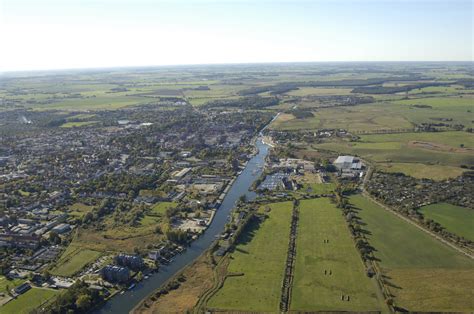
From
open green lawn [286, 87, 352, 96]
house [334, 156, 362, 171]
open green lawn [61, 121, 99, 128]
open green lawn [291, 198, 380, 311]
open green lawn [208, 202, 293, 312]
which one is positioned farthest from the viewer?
open green lawn [286, 87, 352, 96]

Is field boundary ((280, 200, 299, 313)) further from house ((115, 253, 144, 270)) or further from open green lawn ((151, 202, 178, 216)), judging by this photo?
open green lawn ((151, 202, 178, 216))

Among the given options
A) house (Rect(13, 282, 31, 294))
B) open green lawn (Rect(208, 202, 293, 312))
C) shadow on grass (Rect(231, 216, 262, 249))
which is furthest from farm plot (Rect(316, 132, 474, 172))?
house (Rect(13, 282, 31, 294))

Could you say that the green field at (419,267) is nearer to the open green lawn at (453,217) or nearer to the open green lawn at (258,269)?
the open green lawn at (453,217)

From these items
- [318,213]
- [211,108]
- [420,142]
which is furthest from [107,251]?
[211,108]

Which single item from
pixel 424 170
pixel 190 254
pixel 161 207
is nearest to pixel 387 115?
pixel 424 170

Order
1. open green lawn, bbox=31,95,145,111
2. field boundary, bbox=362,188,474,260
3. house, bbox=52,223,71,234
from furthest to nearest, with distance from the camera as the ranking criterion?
open green lawn, bbox=31,95,145,111 → house, bbox=52,223,71,234 → field boundary, bbox=362,188,474,260

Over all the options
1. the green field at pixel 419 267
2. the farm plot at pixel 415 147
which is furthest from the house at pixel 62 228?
the farm plot at pixel 415 147
